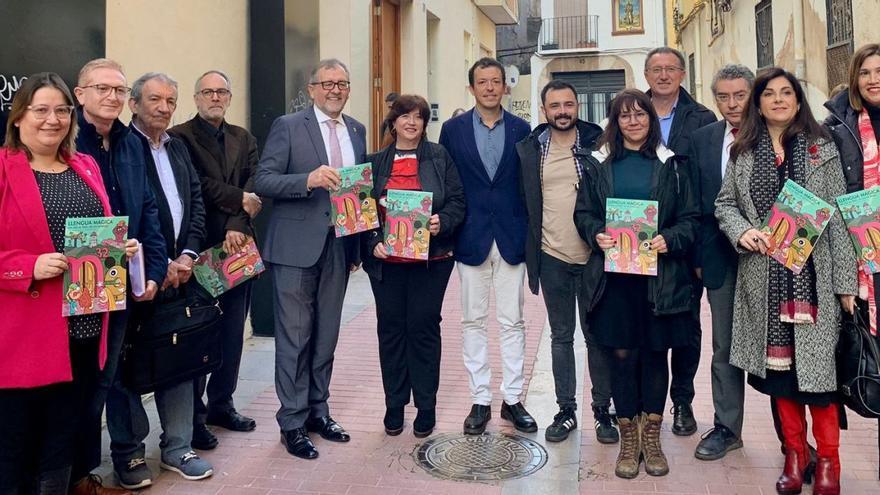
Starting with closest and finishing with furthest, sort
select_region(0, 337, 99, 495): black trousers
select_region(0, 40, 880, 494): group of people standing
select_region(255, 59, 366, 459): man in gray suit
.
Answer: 1. select_region(0, 337, 99, 495): black trousers
2. select_region(0, 40, 880, 494): group of people standing
3. select_region(255, 59, 366, 459): man in gray suit

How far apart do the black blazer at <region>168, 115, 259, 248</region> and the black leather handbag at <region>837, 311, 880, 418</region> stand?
328cm

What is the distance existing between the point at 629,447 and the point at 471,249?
1.44 metres

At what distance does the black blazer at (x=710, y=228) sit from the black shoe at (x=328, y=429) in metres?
2.30

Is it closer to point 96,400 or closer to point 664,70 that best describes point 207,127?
point 96,400

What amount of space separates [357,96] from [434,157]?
5.61 metres

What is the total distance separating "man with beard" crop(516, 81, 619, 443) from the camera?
448 cm

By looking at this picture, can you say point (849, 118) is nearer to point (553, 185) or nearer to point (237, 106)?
point (553, 185)

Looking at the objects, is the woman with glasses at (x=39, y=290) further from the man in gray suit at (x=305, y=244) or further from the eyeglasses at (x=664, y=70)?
the eyeglasses at (x=664, y=70)

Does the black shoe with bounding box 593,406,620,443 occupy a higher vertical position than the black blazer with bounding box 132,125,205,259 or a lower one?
lower

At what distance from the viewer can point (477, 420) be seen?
Result: 477cm

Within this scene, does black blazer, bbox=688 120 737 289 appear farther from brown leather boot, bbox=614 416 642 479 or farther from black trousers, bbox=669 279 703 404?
brown leather boot, bbox=614 416 642 479

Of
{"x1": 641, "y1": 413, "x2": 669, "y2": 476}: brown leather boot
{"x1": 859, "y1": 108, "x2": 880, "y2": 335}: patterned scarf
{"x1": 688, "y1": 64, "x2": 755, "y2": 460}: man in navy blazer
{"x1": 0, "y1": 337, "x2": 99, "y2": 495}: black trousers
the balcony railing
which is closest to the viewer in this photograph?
{"x1": 0, "y1": 337, "x2": 99, "y2": 495}: black trousers

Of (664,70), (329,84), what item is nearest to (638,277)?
(664,70)

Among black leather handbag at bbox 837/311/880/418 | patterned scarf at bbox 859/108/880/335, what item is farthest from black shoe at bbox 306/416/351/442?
patterned scarf at bbox 859/108/880/335
